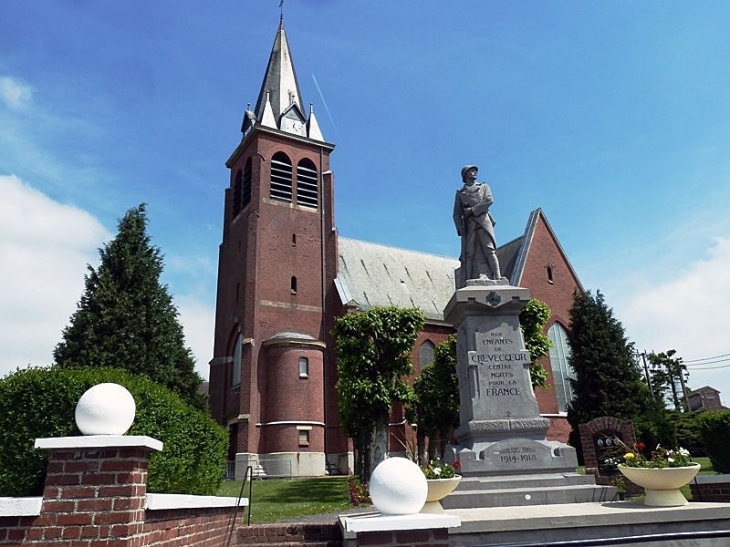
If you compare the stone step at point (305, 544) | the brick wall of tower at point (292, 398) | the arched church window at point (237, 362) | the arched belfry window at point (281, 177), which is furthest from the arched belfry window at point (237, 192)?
the stone step at point (305, 544)

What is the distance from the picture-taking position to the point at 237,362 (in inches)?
1318

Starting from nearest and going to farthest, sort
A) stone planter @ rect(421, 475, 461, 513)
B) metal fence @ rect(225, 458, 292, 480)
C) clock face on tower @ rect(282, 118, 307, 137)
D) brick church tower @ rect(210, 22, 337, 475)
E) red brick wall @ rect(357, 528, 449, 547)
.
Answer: red brick wall @ rect(357, 528, 449, 547)
stone planter @ rect(421, 475, 461, 513)
metal fence @ rect(225, 458, 292, 480)
brick church tower @ rect(210, 22, 337, 475)
clock face on tower @ rect(282, 118, 307, 137)

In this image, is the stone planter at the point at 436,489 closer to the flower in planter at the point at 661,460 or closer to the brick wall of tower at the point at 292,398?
the flower in planter at the point at 661,460

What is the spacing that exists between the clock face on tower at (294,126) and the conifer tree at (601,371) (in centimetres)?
2274

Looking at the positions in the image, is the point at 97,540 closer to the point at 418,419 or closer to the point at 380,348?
the point at 380,348

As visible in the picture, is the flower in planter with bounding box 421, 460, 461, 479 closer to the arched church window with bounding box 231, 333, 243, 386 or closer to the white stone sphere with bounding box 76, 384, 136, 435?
the white stone sphere with bounding box 76, 384, 136, 435

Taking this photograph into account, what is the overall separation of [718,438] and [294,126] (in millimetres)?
32802

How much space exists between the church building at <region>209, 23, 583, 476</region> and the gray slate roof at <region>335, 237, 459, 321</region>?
112 millimetres

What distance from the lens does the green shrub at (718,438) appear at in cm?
1420

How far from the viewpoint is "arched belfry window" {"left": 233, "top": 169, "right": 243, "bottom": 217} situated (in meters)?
38.6

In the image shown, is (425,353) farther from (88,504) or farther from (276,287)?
(88,504)

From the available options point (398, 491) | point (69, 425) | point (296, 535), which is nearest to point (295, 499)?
point (69, 425)

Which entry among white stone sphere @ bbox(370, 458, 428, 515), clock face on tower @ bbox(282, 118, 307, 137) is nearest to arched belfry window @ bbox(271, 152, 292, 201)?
clock face on tower @ bbox(282, 118, 307, 137)

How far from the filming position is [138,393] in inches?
314
